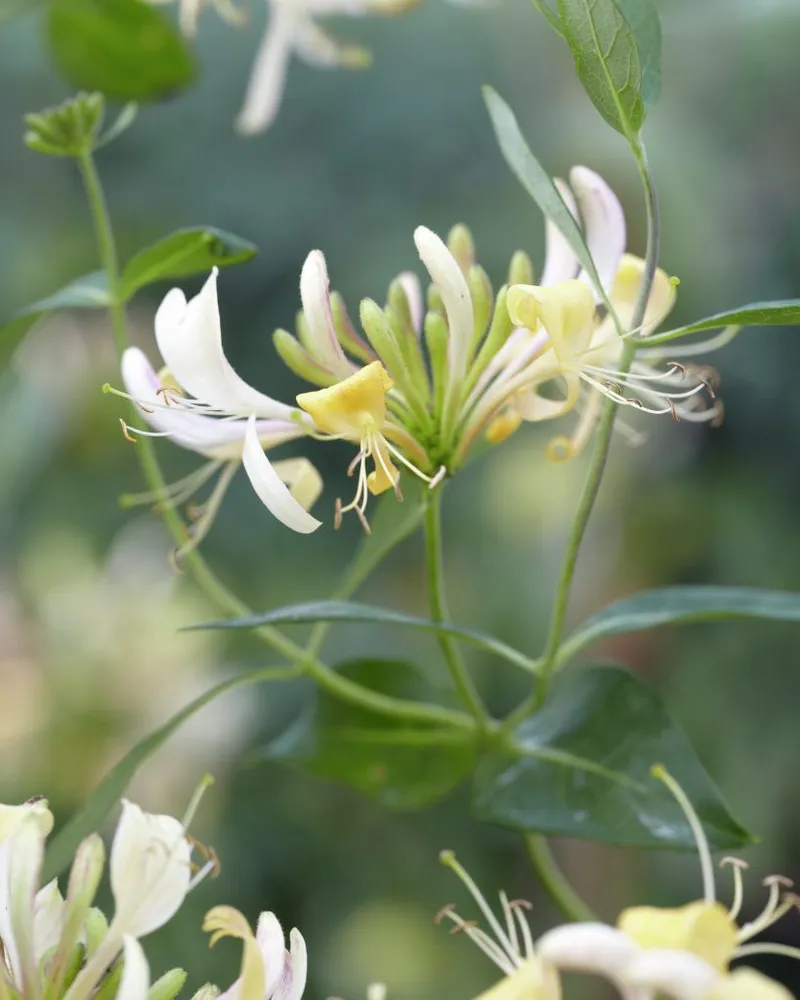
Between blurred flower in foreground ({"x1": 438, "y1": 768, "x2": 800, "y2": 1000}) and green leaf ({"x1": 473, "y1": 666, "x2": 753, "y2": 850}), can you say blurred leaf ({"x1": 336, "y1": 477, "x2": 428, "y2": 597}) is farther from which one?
blurred flower in foreground ({"x1": 438, "y1": 768, "x2": 800, "y2": 1000})

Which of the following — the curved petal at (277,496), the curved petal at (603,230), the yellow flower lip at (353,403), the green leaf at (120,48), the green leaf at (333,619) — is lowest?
the green leaf at (333,619)

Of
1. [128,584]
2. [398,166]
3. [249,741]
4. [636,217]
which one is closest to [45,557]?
[128,584]

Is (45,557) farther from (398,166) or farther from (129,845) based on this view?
(129,845)

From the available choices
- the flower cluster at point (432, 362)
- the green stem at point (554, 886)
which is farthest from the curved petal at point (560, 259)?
the green stem at point (554, 886)

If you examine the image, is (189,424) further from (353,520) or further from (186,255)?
(353,520)

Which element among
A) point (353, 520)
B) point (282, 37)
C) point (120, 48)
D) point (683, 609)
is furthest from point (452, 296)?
point (353, 520)

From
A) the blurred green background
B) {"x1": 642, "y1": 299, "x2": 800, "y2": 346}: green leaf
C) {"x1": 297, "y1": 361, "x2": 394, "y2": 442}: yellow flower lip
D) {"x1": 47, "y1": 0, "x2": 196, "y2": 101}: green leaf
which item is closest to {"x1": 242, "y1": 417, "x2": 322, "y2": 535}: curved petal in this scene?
{"x1": 297, "y1": 361, "x2": 394, "y2": 442}: yellow flower lip

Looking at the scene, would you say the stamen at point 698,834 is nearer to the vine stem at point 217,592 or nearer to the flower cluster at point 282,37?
the vine stem at point 217,592
